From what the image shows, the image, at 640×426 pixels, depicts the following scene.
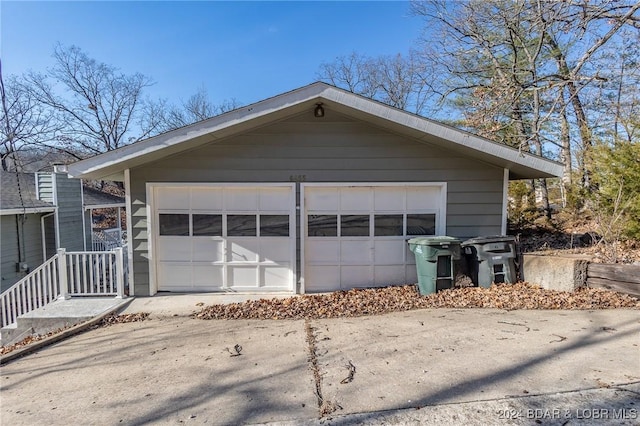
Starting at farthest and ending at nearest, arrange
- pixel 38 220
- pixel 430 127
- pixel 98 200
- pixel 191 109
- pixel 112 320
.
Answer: pixel 191 109
pixel 98 200
pixel 38 220
pixel 430 127
pixel 112 320

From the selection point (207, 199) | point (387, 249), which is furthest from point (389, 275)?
point (207, 199)

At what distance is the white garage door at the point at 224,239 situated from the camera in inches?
240

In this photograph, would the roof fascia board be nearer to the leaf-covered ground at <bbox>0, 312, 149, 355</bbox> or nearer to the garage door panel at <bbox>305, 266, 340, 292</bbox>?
the garage door panel at <bbox>305, 266, 340, 292</bbox>

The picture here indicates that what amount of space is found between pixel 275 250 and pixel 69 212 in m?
9.28

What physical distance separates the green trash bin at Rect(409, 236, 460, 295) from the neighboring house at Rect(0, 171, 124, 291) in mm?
9732

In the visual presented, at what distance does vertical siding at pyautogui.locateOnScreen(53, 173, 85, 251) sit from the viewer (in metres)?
10.7

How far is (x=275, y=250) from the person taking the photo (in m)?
6.18

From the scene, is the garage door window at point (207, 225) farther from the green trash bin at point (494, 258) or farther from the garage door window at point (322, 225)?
the green trash bin at point (494, 258)

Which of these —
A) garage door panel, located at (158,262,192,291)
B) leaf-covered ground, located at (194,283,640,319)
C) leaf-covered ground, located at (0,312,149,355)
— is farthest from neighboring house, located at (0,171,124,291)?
leaf-covered ground, located at (194,283,640,319)

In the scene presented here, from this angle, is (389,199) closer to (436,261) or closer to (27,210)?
(436,261)

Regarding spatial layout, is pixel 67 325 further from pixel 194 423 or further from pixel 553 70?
pixel 553 70

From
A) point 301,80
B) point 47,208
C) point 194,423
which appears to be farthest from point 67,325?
point 301,80

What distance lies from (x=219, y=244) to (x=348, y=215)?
2.51m

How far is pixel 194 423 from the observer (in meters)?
2.40
